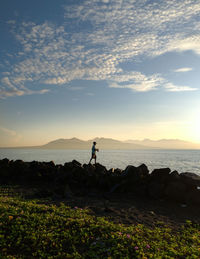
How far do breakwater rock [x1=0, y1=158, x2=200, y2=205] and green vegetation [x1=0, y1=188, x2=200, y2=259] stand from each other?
5.96 meters

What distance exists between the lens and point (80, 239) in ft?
27.5

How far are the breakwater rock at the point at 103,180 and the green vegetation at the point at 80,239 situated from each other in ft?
19.6

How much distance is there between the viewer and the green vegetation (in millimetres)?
7543

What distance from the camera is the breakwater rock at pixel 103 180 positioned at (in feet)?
54.1

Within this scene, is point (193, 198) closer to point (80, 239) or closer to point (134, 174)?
point (134, 174)

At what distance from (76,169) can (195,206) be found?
12.2m

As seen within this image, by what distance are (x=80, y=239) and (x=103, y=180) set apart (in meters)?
10.8

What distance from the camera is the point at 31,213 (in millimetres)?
10773

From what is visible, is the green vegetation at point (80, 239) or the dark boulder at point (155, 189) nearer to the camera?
the green vegetation at point (80, 239)

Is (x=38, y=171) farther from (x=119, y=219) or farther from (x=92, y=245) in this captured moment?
(x=92, y=245)

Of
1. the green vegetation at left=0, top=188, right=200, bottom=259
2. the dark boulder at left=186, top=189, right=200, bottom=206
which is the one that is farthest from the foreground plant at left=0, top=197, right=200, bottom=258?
the dark boulder at left=186, top=189, right=200, bottom=206

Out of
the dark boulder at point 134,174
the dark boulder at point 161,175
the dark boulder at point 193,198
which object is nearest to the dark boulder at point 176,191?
the dark boulder at point 193,198

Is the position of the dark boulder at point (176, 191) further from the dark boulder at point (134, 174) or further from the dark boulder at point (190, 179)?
the dark boulder at point (134, 174)

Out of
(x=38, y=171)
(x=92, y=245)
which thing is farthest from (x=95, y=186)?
(x=92, y=245)
